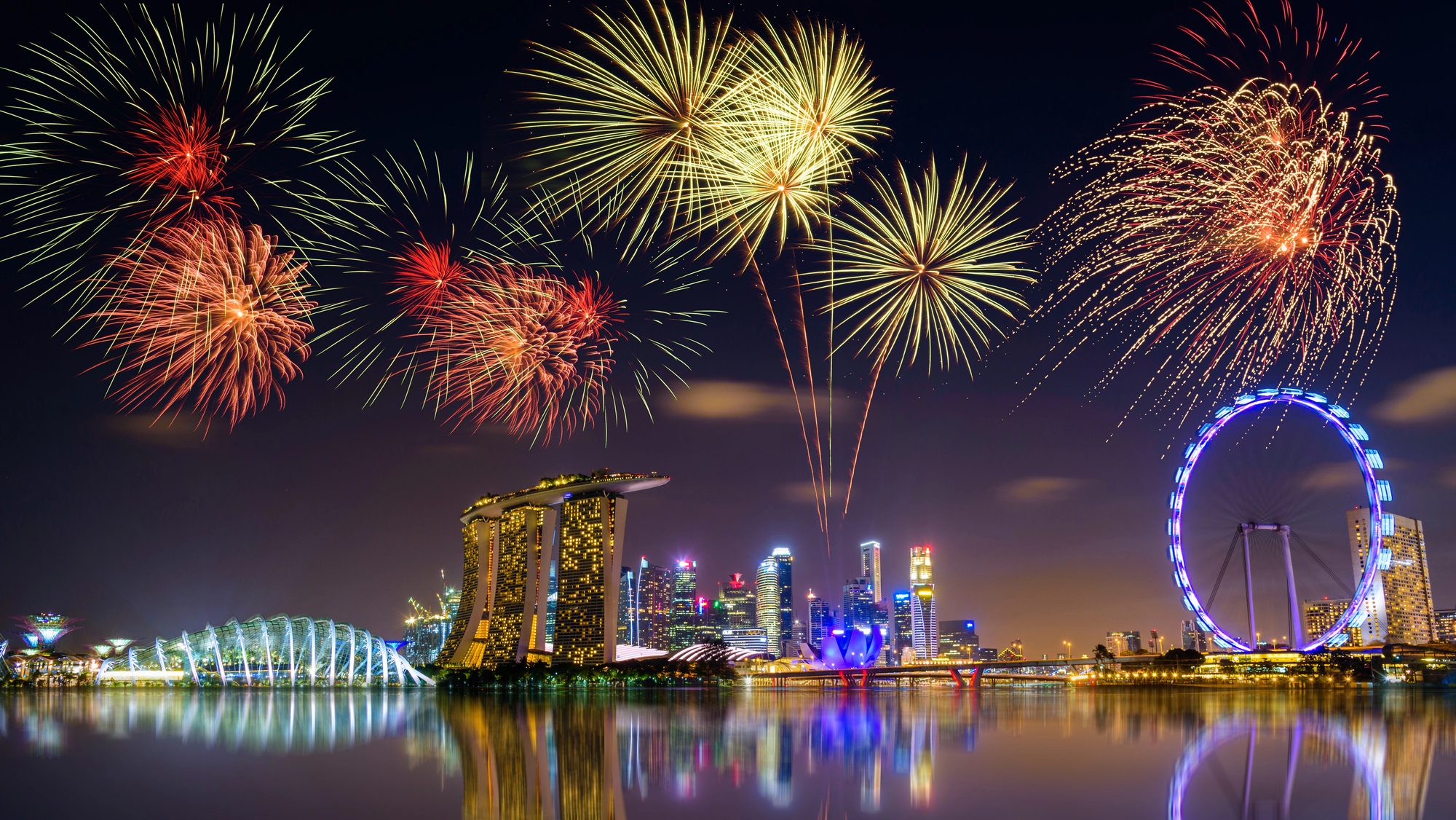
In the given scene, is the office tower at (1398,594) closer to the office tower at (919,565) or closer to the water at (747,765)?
the office tower at (919,565)

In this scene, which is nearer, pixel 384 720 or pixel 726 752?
pixel 726 752

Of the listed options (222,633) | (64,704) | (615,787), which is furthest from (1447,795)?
(222,633)

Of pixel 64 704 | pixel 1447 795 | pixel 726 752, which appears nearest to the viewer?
pixel 1447 795

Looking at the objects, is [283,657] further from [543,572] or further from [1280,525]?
[1280,525]

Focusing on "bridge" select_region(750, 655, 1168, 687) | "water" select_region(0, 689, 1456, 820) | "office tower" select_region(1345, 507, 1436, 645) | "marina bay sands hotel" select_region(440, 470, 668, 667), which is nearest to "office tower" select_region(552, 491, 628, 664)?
"marina bay sands hotel" select_region(440, 470, 668, 667)

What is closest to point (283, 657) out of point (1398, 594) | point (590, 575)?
point (590, 575)

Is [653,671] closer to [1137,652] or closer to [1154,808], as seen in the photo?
[1137,652]
